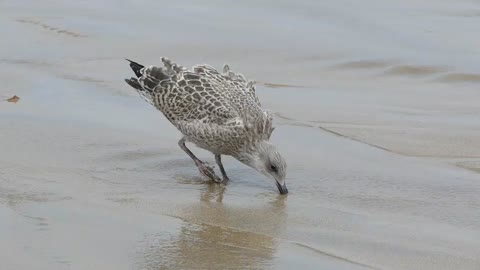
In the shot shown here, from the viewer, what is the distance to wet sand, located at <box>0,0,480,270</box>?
571cm

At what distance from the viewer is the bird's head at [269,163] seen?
6.90m

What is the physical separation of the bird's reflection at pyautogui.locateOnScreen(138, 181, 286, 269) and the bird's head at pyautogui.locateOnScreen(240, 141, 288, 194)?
0.12m

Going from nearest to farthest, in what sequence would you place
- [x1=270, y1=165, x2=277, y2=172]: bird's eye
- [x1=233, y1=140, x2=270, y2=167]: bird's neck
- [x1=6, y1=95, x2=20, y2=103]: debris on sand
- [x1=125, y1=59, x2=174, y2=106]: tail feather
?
[x1=270, y1=165, x2=277, y2=172]: bird's eye
[x1=233, y1=140, x2=270, y2=167]: bird's neck
[x1=125, y1=59, x2=174, y2=106]: tail feather
[x1=6, y1=95, x2=20, y2=103]: debris on sand

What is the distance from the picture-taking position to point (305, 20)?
12.5m

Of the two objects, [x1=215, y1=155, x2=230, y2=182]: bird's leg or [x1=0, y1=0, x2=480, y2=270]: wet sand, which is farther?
[x1=215, y1=155, x2=230, y2=182]: bird's leg

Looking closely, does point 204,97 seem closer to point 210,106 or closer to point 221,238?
point 210,106

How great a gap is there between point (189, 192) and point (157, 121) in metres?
1.95

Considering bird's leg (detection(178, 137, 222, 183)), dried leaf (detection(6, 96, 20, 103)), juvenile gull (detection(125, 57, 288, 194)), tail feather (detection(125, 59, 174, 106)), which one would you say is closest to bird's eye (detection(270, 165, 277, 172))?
juvenile gull (detection(125, 57, 288, 194))

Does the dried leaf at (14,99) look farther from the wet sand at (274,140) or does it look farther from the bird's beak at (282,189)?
the bird's beak at (282,189)

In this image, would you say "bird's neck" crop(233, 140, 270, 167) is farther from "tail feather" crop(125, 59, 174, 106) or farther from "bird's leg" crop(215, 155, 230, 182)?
"tail feather" crop(125, 59, 174, 106)

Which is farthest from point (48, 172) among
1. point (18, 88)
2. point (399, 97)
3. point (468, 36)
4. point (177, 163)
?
point (468, 36)

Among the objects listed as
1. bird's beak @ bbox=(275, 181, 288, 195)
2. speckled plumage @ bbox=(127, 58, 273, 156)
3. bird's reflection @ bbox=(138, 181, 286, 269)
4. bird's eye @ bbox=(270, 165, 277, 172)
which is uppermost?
speckled plumage @ bbox=(127, 58, 273, 156)

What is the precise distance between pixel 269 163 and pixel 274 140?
1.09m

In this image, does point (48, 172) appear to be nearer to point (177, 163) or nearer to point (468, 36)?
point (177, 163)
